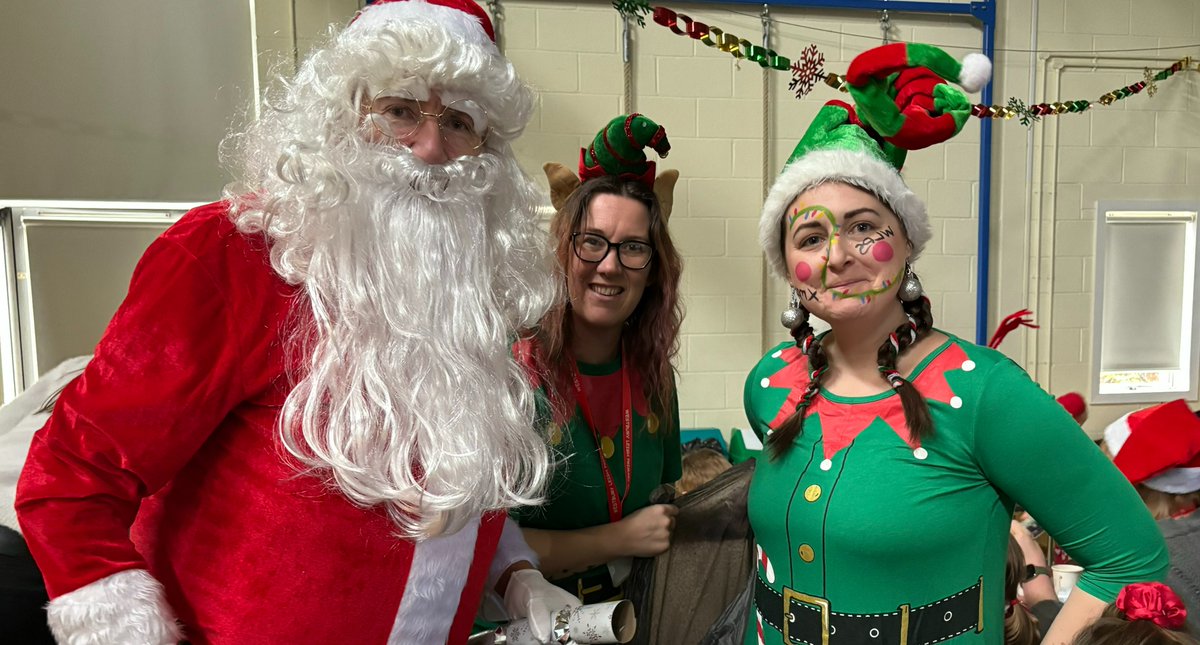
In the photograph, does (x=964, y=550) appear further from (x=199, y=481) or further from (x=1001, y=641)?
(x=199, y=481)

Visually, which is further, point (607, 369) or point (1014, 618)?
point (607, 369)

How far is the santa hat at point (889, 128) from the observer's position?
1.21 meters

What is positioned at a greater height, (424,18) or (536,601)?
(424,18)

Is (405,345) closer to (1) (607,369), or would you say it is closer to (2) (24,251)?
(1) (607,369)

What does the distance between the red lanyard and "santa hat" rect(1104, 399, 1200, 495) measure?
1.69m

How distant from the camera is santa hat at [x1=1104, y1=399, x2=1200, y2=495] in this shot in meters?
2.20

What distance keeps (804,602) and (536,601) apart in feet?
1.52

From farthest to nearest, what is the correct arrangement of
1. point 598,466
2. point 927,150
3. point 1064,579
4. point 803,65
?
point 927,150 → point 803,65 → point 1064,579 → point 598,466

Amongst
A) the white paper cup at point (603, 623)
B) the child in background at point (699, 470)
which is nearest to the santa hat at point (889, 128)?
the white paper cup at point (603, 623)

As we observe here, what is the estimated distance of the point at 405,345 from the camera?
3.54ft

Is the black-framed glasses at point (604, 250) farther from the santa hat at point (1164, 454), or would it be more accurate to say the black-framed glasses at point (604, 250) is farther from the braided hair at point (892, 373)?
the santa hat at point (1164, 454)

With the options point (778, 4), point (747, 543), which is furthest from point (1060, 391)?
point (747, 543)

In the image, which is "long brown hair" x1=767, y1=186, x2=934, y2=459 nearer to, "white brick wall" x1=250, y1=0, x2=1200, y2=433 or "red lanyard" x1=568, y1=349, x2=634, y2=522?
"red lanyard" x1=568, y1=349, x2=634, y2=522

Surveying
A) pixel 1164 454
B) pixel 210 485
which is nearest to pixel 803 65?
pixel 1164 454
